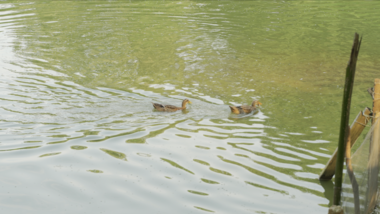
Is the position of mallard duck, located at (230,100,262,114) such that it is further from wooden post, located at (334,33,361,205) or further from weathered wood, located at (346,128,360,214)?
wooden post, located at (334,33,361,205)

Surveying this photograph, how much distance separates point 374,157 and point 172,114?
17.1 feet

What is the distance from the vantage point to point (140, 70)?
44.0ft

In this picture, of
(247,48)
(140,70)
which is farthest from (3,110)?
(247,48)

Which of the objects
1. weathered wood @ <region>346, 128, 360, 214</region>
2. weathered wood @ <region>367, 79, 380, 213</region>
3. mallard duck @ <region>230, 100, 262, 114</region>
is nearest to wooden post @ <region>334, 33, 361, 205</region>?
weathered wood @ <region>346, 128, 360, 214</region>

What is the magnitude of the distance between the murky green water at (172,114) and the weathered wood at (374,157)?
754 mm

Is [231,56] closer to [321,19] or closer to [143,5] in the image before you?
[321,19]

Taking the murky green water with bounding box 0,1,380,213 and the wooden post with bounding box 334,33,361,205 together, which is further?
the murky green water with bounding box 0,1,380,213

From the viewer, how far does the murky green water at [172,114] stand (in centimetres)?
641

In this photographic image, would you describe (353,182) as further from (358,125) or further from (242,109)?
(242,109)

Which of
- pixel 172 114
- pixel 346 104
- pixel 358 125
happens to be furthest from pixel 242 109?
pixel 346 104

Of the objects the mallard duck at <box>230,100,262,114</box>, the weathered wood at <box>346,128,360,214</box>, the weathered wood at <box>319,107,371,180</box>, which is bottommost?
the weathered wood at <box>346,128,360,214</box>

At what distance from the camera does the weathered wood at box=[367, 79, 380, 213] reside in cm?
530

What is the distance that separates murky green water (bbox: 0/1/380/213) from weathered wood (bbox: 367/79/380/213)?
75 cm

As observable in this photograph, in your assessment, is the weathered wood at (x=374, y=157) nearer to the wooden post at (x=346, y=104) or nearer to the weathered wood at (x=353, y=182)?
the weathered wood at (x=353, y=182)
